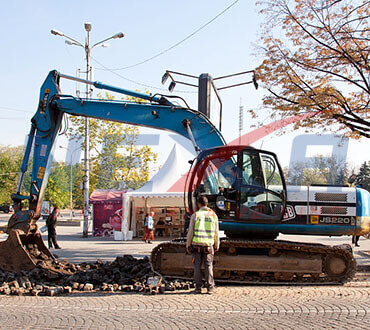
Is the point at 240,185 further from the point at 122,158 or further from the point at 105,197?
the point at 122,158

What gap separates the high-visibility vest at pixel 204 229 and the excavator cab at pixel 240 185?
1.16m

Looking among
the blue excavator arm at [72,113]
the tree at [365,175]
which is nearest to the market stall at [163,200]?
the blue excavator arm at [72,113]

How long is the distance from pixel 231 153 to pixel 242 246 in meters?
1.97

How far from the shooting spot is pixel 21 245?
36.2 ft

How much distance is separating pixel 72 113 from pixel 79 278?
4397mm

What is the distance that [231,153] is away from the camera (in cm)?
1042

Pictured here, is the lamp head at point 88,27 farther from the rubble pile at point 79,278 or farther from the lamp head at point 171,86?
the rubble pile at point 79,278

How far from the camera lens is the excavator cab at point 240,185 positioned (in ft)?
33.3

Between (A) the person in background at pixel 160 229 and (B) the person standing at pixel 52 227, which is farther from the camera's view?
(A) the person in background at pixel 160 229

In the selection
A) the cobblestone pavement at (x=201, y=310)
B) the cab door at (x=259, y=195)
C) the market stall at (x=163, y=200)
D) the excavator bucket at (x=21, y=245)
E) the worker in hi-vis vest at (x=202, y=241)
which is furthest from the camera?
the market stall at (x=163, y=200)

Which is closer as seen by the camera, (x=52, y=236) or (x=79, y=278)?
(x=79, y=278)

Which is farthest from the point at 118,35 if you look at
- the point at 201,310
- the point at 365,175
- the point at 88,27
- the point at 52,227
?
the point at 365,175

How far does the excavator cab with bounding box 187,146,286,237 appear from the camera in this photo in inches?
400

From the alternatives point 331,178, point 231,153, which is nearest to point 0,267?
point 231,153
